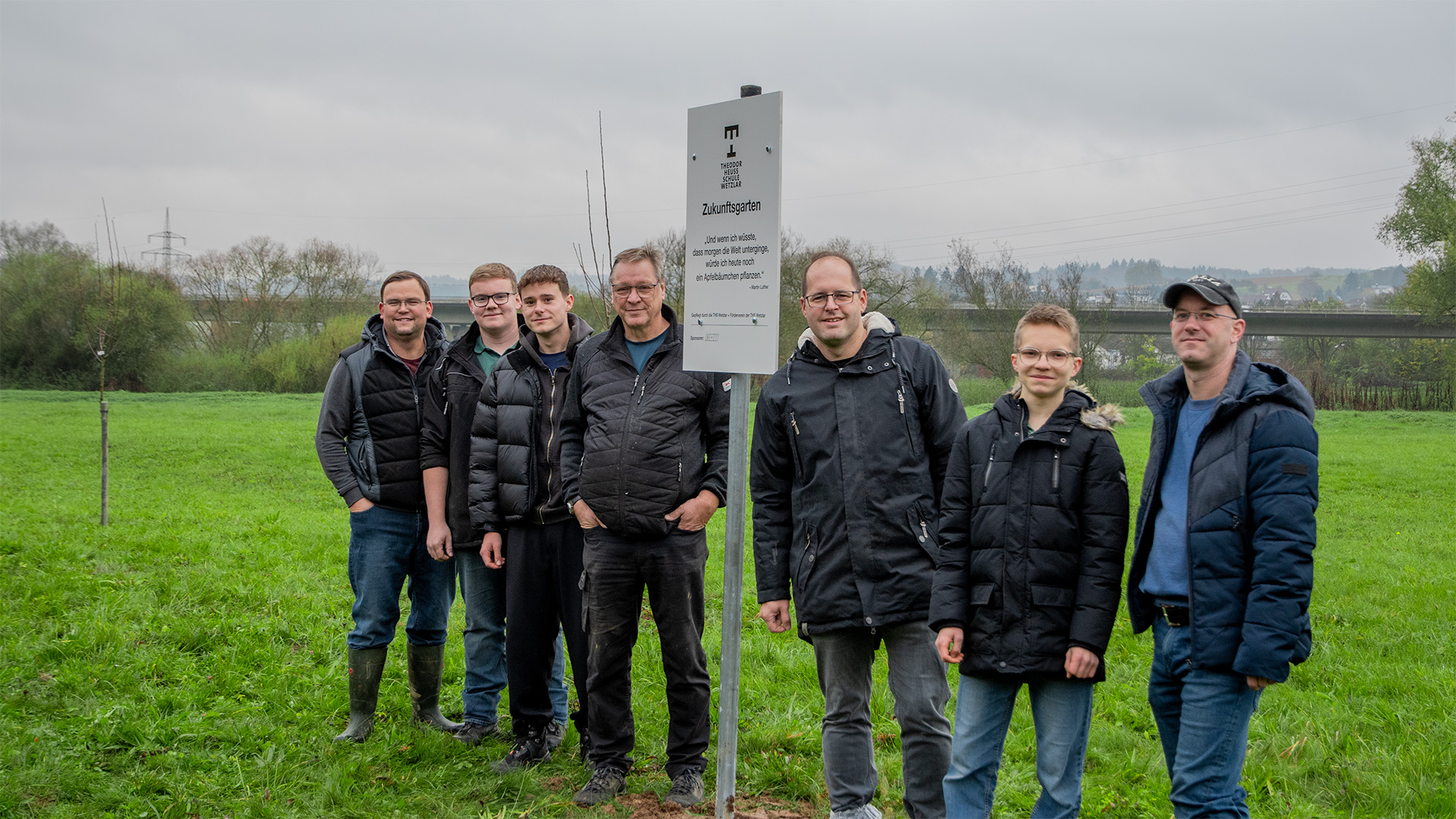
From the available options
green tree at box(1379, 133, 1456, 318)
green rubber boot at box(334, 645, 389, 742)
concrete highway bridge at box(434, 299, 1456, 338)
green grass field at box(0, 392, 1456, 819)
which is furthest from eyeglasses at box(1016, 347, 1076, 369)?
green tree at box(1379, 133, 1456, 318)

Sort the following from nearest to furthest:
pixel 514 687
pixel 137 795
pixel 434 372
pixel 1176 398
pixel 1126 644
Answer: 1. pixel 1176 398
2. pixel 137 795
3. pixel 514 687
4. pixel 434 372
5. pixel 1126 644

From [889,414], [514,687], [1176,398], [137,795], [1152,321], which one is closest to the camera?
[1176,398]

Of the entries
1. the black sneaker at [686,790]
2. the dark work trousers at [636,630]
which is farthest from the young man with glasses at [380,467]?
the black sneaker at [686,790]

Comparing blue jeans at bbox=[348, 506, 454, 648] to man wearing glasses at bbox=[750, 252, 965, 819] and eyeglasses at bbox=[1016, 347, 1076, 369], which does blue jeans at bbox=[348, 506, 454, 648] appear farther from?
eyeglasses at bbox=[1016, 347, 1076, 369]

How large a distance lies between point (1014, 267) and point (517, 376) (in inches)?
1356

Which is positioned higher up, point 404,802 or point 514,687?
point 514,687

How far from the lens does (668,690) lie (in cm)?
440

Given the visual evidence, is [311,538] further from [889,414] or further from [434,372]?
[889,414]

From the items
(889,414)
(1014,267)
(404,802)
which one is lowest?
(404,802)

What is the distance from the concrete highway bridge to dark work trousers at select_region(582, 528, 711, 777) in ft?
95.6

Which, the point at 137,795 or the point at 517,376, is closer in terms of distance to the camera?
the point at 137,795

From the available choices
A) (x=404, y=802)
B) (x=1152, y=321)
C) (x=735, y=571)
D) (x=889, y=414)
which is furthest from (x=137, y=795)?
(x=1152, y=321)

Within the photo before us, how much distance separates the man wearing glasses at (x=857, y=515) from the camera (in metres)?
3.55

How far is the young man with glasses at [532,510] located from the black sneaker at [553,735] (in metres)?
0.03
